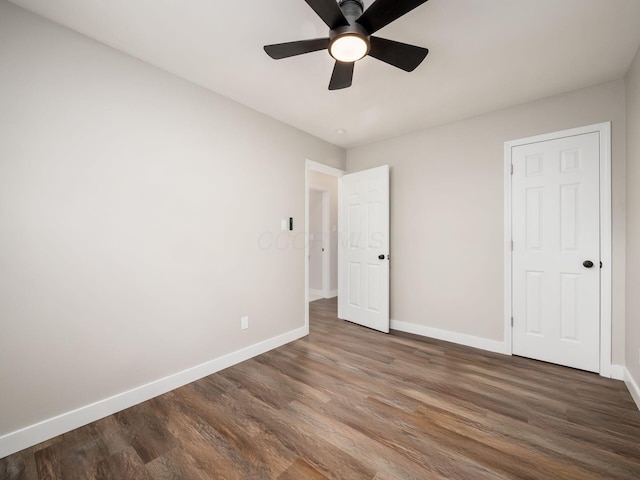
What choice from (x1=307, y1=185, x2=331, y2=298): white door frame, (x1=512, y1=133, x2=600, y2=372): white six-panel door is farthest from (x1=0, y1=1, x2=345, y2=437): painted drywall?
(x1=307, y1=185, x2=331, y2=298): white door frame

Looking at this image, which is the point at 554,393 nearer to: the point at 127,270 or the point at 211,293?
the point at 211,293

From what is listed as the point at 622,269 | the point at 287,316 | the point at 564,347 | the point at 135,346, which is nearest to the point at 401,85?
the point at 622,269

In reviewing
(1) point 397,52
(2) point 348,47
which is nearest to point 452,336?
(1) point 397,52

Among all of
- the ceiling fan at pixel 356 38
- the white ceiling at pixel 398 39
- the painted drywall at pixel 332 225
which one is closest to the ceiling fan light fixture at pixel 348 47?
the ceiling fan at pixel 356 38

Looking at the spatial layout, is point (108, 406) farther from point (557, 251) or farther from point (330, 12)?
point (557, 251)

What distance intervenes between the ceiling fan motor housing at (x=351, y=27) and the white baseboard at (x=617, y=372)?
3.24 meters

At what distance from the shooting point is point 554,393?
2.21 meters

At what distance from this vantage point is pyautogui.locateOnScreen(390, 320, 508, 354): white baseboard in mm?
2986

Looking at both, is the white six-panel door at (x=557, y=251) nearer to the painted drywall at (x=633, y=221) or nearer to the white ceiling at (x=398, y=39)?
the painted drywall at (x=633, y=221)

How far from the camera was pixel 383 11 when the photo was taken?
137 centimetres

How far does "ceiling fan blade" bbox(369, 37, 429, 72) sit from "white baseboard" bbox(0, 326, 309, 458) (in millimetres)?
2742

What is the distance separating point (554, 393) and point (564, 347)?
659mm

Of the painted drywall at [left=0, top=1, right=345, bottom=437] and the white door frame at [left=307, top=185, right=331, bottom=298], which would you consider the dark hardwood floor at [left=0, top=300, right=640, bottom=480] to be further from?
the white door frame at [left=307, top=185, right=331, bottom=298]

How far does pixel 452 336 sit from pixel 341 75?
2.97 meters
